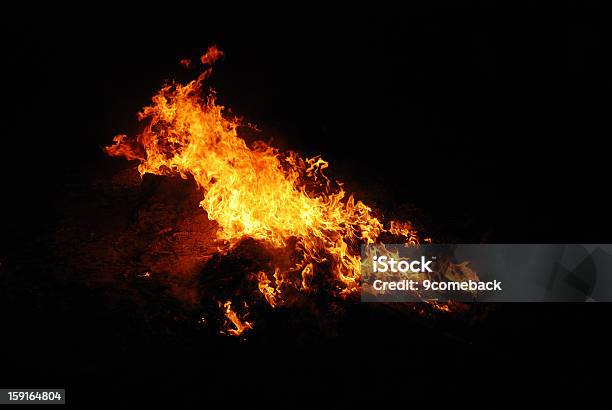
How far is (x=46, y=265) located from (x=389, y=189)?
6013 mm

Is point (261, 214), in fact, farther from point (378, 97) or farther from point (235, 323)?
point (378, 97)

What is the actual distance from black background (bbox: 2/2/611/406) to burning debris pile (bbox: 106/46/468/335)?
5.90ft

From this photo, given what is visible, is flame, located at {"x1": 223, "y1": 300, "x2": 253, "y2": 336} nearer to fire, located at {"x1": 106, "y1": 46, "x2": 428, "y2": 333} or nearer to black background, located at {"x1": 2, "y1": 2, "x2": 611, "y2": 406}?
fire, located at {"x1": 106, "y1": 46, "x2": 428, "y2": 333}

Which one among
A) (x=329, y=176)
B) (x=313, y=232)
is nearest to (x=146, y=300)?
(x=313, y=232)

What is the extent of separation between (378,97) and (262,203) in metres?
5.44

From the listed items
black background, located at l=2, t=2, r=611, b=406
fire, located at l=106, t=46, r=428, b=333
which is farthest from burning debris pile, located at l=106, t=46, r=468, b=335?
black background, located at l=2, t=2, r=611, b=406

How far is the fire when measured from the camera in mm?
6203

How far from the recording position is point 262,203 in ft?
21.6

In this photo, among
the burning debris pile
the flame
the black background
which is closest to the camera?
the flame

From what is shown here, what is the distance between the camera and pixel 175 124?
711cm

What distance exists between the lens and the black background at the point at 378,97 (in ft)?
27.5

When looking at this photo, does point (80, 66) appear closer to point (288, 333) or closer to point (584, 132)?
point (288, 333)

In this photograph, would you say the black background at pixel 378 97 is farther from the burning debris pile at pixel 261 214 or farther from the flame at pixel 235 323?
the flame at pixel 235 323

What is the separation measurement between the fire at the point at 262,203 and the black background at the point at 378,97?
5.69 ft
